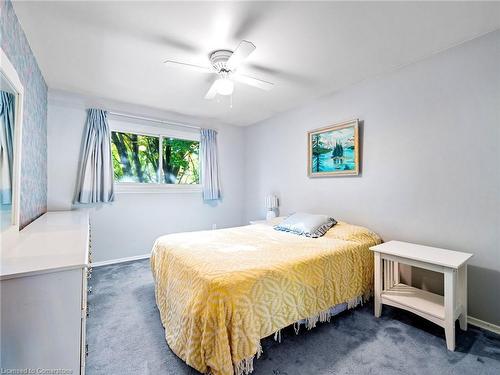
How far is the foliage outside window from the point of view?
142 inches

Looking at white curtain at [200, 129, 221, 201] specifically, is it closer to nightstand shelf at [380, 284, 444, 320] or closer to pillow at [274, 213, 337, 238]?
pillow at [274, 213, 337, 238]

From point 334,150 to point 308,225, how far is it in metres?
1.06

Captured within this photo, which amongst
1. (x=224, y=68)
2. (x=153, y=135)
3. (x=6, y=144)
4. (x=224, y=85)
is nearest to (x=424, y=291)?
(x=224, y=85)

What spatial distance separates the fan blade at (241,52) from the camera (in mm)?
1708

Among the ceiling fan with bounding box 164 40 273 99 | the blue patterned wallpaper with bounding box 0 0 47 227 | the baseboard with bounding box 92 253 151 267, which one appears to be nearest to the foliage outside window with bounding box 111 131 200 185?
the blue patterned wallpaper with bounding box 0 0 47 227

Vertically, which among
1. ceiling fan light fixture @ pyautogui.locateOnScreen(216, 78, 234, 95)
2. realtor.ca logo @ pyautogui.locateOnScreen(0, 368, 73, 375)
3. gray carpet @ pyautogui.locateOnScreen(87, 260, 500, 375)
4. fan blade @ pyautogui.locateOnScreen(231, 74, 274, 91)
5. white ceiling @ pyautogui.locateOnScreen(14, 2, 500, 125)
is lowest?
gray carpet @ pyautogui.locateOnScreen(87, 260, 500, 375)

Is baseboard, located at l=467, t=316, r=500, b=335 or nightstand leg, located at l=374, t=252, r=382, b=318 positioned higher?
nightstand leg, located at l=374, t=252, r=382, b=318

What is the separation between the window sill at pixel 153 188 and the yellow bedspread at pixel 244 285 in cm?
162

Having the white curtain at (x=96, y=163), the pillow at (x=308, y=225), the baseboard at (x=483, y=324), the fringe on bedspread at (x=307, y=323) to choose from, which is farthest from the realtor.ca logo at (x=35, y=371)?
the baseboard at (x=483, y=324)

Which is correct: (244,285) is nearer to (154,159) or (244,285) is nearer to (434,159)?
(434,159)

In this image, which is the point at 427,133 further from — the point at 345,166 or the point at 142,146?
the point at 142,146

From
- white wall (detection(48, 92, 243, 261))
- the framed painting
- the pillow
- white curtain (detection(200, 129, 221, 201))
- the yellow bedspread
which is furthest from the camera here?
white curtain (detection(200, 129, 221, 201))

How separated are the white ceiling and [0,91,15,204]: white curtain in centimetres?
78

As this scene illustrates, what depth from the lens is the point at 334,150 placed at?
9.89 feet
